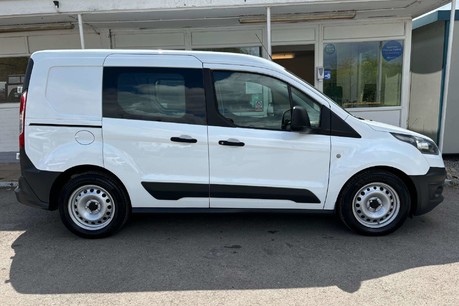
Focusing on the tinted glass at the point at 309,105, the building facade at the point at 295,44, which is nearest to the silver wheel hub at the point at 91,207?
the tinted glass at the point at 309,105

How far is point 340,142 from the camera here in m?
4.04

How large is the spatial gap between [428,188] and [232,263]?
2292 mm

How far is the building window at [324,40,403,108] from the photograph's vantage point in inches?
323

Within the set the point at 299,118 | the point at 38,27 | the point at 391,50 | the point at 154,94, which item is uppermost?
the point at 38,27

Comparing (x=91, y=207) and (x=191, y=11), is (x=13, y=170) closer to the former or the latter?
(x=91, y=207)

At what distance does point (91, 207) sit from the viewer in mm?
4230

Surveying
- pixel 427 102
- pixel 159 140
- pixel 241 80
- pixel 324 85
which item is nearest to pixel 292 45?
pixel 324 85

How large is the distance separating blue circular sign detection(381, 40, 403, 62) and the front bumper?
15.4 feet

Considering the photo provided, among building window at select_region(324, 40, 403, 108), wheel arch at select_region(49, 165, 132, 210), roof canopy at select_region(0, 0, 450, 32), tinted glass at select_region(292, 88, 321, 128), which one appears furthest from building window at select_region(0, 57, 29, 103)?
tinted glass at select_region(292, 88, 321, 128)

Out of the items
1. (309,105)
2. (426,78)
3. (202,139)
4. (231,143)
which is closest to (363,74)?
(426,78)

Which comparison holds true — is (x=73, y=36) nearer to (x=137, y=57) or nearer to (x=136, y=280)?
(x=137, y=57)

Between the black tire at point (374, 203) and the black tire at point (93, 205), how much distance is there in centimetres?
244

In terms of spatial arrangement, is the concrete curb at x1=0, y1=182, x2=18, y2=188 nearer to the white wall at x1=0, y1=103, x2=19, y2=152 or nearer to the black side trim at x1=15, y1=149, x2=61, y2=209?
the white wall at x1=0, y1=103, x2=19, y2=152

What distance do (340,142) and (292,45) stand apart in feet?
15.7
